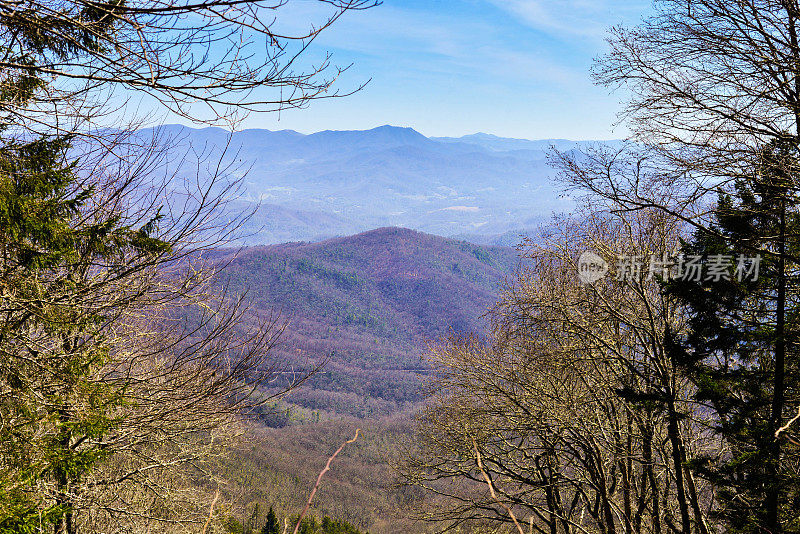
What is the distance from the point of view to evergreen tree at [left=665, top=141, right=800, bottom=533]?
17.5 feet

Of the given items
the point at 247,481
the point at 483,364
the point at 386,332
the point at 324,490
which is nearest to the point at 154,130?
the point at 483,364

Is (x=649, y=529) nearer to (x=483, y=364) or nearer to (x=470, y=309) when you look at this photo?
(x=483, y=364)

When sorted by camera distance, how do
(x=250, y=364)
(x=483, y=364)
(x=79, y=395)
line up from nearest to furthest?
(x=79, y=395), (x=250, y=364), (x=483, y=364)

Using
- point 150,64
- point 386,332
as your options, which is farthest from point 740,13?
point 386,332

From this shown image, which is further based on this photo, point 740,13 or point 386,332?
point 386,332

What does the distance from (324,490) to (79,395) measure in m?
71.9

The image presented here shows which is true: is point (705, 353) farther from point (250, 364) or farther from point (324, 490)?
point (324, 490)

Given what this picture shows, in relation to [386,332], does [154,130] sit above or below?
above

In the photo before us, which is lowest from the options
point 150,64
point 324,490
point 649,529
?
point 324,490

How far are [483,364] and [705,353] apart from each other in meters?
3.44

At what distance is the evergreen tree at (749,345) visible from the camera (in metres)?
5.34

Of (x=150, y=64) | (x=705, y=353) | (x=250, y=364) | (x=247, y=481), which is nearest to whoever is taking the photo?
(x=150, y=64)

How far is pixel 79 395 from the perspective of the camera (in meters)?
4.62

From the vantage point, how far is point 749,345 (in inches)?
264
